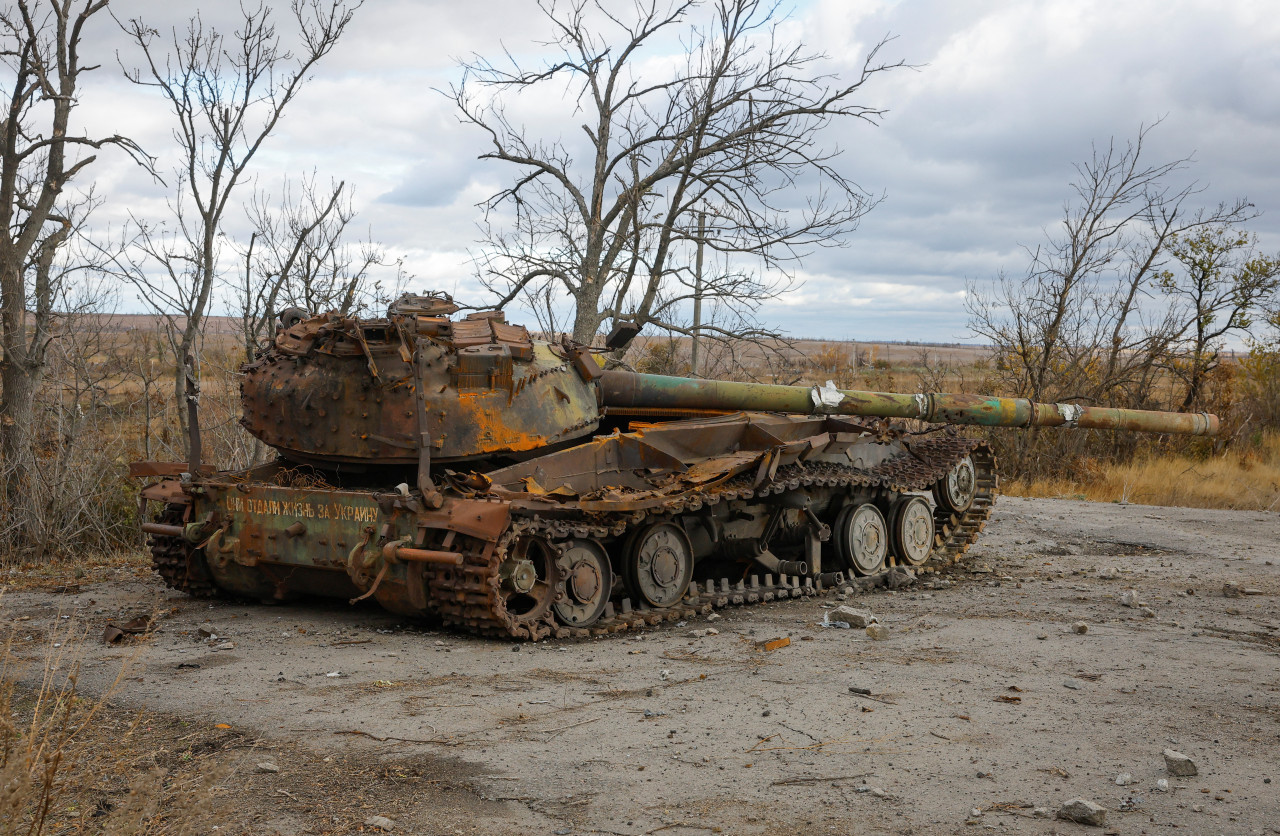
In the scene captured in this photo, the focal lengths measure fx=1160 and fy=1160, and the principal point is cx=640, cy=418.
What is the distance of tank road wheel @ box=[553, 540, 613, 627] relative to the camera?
8.12 metres

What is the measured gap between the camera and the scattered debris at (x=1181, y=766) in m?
4.98

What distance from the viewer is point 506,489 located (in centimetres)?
802

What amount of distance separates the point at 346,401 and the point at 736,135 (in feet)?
25.0

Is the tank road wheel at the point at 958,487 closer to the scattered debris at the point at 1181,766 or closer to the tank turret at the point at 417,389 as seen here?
the tank turret at the point at 417,389

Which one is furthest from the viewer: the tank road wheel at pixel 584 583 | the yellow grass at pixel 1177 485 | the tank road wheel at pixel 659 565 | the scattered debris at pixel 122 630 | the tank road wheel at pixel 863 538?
the yellow grass at pixel 1177 485

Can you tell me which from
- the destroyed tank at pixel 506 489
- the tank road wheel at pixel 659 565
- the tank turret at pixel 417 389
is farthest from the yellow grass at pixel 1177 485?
the tank turret at pixel 417 389

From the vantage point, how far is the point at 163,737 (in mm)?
5590

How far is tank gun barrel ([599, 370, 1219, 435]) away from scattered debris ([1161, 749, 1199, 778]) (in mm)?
5933

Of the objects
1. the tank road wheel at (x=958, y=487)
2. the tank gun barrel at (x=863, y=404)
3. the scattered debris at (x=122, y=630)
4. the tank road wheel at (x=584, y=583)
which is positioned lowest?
the scattered debris at (x=122, y=630)

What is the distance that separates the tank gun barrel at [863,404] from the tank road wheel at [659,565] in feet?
5.44

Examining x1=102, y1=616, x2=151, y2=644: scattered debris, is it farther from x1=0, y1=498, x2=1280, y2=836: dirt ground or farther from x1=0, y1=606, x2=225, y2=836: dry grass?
x1=0, y1=606, x2=225, y2=836: dry grass

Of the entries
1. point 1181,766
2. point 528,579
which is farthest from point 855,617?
point 1181,766

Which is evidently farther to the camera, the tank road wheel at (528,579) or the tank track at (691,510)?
the tank road wheel at (528,579)

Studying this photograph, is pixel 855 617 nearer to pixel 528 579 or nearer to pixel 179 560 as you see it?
pixel 528 579
